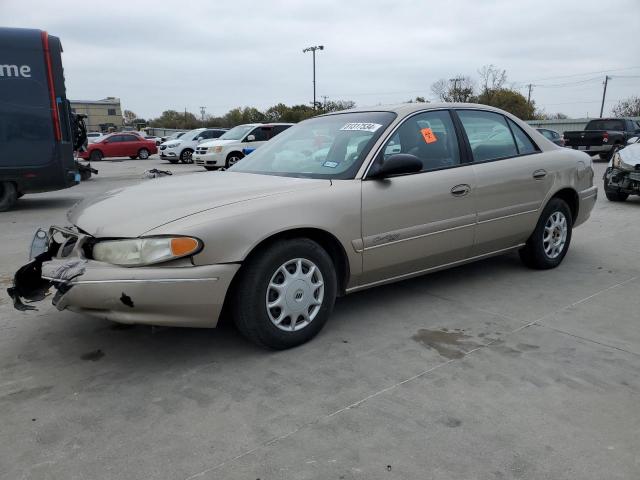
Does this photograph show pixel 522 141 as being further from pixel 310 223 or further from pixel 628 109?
pixel 628 109

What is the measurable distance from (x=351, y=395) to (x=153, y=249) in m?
1.34

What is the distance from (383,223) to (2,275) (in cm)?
390

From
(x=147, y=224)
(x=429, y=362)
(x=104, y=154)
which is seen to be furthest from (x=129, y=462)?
(x=104, y=154)

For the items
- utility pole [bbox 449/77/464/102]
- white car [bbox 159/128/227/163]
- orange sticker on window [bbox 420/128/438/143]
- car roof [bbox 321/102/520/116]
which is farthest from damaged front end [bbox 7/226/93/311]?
utility pole [bbox 449/77/464/102]

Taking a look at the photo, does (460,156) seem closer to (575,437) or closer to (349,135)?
(349,135)

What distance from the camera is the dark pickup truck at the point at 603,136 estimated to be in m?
19.4

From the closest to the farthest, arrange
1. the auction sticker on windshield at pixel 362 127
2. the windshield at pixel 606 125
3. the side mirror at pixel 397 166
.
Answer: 1. the side mirror at pixel 397 166
2. the auction sticker on windshield at pixel 362 127
3. the windshield at pixel 606 125

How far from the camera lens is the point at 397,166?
3.60 metres

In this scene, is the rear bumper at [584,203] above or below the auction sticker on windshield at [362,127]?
below

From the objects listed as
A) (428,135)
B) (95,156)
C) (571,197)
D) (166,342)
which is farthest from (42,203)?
(95,156)

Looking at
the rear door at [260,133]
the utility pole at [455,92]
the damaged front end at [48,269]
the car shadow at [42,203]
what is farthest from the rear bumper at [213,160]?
the utility pole at [455,92]

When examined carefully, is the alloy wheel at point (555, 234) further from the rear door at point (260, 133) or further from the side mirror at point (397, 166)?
the rear door at point (260, 133)

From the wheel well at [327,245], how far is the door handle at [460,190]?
3.62ft

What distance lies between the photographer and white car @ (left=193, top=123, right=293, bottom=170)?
682 inches
